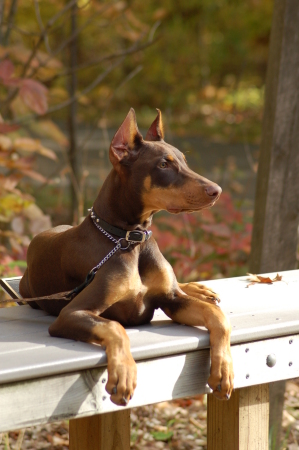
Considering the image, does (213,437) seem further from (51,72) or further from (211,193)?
(51,72)

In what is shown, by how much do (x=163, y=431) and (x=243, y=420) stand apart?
142 centimetres

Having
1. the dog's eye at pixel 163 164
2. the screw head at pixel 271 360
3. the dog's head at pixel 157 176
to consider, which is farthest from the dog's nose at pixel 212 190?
the screw head at pixel 271 360

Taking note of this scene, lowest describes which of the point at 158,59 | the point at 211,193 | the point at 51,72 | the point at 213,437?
the point at 213,437

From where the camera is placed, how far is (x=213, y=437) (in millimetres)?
2621

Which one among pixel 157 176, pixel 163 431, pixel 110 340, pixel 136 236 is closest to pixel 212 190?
pixel 157 176

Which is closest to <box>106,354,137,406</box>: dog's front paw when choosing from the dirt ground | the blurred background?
the blurred background

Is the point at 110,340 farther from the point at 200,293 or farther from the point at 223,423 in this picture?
the point at 223,423

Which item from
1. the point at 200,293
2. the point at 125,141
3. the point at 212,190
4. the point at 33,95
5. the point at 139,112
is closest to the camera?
the point at 212,190

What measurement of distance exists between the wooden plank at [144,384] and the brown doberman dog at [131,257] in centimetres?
12

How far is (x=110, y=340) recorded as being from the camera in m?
1.97

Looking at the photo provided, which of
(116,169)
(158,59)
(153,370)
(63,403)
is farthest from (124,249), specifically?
(158,59)

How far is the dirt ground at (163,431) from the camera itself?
3.65 meters

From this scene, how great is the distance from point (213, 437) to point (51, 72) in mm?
4321

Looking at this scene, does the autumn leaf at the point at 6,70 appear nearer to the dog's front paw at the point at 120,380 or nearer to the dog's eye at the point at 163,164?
the dog's eye at the point at 163,164
